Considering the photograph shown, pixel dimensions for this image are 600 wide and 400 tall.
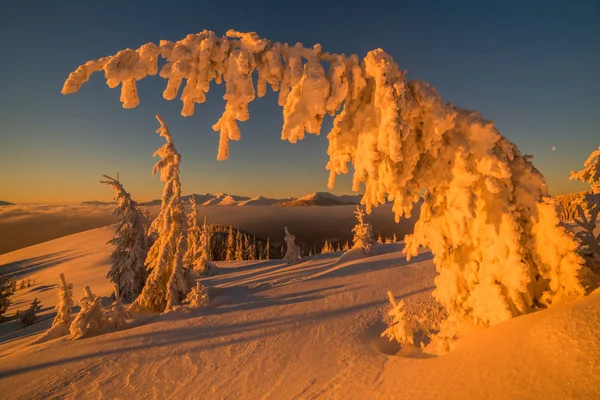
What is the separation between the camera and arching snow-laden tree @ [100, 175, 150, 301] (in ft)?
58.2

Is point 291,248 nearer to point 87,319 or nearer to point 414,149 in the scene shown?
point 87,319

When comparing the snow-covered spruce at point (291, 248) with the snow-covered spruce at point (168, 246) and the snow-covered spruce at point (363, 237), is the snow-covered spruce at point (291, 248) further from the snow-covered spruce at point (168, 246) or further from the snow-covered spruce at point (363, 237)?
the snow-covered spruce at point (168, 246)

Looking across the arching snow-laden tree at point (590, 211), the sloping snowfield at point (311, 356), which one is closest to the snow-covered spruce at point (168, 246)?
the sloping snowfield at point (311, 356)

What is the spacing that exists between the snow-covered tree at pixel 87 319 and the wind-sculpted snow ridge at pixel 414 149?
8414 millimetres

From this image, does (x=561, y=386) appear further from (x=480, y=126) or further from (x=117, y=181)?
(x=117, y=181)

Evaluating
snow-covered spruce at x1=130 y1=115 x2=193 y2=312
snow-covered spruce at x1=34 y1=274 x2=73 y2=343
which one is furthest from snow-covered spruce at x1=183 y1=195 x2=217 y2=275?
snow-covered spruce at x1=34 y1=274 x2=73 y2=343

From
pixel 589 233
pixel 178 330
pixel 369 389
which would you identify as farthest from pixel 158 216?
pixel 589 233

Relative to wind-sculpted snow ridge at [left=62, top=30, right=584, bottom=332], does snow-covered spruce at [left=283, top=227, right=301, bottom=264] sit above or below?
below

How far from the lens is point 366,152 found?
3.07 metres

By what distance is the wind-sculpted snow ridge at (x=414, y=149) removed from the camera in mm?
2627

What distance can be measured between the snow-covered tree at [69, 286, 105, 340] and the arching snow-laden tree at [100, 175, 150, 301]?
10.8 m

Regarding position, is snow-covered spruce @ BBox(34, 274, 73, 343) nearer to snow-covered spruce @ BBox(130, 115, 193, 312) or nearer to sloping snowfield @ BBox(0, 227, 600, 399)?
sloping snowfield @ BBox(0, 227, 600, 399)

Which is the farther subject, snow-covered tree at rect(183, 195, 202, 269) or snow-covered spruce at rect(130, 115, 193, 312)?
snow-covered tree at rect(183, 195, 202, 269)

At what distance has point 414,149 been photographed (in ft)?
10.5
